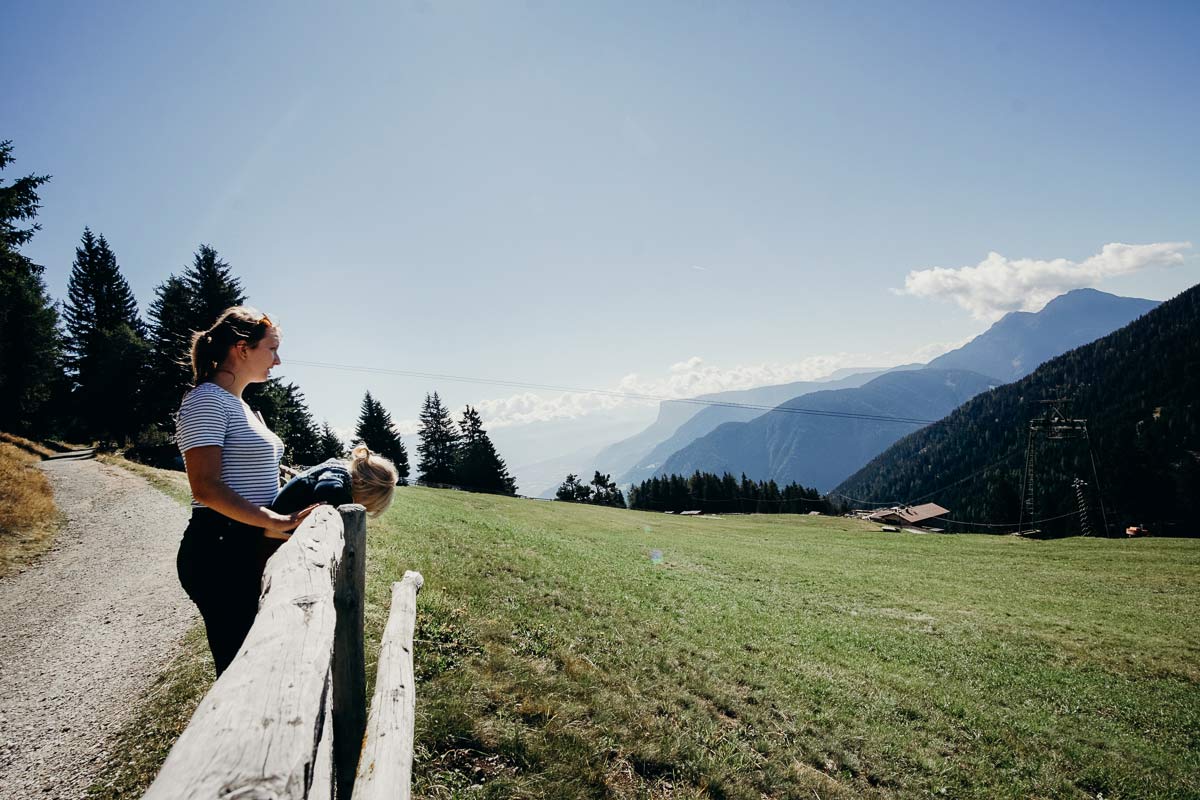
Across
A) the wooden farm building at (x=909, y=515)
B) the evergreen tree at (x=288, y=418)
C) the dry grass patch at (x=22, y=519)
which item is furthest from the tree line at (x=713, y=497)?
the dry grass patch at (x=22, y=519)

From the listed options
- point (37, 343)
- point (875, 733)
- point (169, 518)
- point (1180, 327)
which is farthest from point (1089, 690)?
point (1180, 327)

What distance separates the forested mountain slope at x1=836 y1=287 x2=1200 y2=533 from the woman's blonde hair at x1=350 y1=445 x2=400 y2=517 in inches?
2531

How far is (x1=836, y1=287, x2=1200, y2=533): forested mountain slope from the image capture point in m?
70.2

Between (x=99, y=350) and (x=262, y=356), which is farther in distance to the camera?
(x=99, y=350)

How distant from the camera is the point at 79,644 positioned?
6.99m

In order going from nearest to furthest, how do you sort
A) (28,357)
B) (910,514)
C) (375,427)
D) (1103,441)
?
(28,357)
(375,427)
(910,514)
(1103,441)

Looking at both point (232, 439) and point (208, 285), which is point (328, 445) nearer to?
point (208, 285)

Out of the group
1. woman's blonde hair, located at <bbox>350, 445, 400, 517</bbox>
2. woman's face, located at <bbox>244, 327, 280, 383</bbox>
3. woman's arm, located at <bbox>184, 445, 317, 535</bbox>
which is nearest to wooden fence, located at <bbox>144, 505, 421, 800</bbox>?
woman's arm, located at <bbox>184, 445, 317, 535</bbox>

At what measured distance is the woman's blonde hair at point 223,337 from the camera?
3752 millimetres

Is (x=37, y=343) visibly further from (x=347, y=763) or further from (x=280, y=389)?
(x=347, y=763)

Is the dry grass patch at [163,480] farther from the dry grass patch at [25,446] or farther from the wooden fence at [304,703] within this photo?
the wooden fence at [304,703]

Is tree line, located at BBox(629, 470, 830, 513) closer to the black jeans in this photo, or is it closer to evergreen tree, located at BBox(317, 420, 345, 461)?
evergreen tree, located at BBox(317, 420, 345, 461)

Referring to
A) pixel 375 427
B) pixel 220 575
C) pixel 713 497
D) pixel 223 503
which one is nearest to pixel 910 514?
pixel 713 497

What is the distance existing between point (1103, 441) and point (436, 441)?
5591 inches
